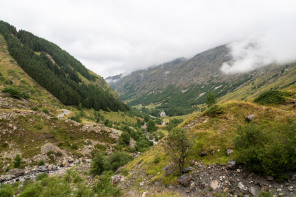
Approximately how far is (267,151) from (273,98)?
1768 cm

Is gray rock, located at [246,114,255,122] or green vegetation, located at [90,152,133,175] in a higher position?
gray rock, located at [246,114,255,122]

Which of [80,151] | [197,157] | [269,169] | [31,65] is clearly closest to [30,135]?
[80,151]

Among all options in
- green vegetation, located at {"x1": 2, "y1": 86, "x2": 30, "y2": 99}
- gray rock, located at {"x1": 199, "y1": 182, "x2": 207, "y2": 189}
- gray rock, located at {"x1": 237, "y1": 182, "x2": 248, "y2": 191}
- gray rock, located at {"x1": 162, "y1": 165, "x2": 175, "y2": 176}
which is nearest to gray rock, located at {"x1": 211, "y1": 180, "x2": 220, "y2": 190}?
gray rock, located at {"x1": 199, "y1": 182, "x2": 207, "y2": 189}

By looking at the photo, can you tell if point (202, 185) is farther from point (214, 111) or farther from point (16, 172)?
point (16, 172)

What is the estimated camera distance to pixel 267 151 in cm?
1150

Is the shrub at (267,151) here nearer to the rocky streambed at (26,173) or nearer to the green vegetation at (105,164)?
the green vegetation at (105,164)

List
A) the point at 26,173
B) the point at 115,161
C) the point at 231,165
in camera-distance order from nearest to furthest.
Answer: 1. the point at 231,165
2. the point at 115,161
3. the point at 26,173

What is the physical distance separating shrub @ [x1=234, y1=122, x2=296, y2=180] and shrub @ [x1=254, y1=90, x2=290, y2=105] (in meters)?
13.9

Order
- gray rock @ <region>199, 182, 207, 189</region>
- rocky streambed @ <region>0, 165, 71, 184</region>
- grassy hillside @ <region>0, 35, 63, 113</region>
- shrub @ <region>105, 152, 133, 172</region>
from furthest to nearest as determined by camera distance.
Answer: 1. grassy hillside @ <region>0, 35, 63, 113</region>
2. shrub @ <region>105, 152, 133, 172</region>
3. rocky streambed @ <region>0, 165, 71, 184</region>
4. gray rock @ <region>199, 182, 207, 189</region>

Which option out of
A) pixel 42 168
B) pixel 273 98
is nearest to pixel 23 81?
pixel 42 168

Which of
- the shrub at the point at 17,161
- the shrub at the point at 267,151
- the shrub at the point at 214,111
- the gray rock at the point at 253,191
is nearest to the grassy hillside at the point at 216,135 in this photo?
the shrub at the point at 214,111

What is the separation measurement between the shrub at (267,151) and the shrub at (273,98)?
13.9m

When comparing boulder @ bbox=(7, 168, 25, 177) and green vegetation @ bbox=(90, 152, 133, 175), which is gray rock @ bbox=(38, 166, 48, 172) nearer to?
boulder @ bbox=(7, 168, 25, 177)

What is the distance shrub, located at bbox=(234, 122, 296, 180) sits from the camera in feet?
34.9
